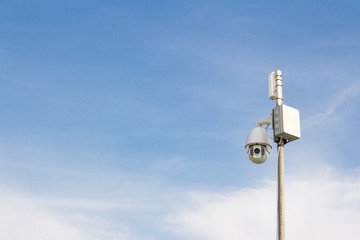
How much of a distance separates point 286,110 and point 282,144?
0.68m

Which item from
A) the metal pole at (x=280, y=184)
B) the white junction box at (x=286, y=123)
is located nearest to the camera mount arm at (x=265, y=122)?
the white junction box at (x=286, y=123)

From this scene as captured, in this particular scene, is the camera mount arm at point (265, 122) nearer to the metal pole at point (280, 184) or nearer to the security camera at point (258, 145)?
the security camera at point (258, 145)

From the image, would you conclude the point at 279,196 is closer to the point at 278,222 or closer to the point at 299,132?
the point at 278,222

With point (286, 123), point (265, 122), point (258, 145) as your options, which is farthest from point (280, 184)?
point (265, 122)

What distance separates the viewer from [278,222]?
10.0 metres

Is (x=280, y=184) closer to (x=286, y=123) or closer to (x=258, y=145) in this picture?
(x=258, y=145)

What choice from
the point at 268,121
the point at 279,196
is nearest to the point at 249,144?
the point at 268,121

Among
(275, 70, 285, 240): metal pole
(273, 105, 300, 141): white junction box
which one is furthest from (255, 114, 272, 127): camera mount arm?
(275, 70, 285, 240): metal pole

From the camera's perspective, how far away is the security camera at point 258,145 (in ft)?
36.0

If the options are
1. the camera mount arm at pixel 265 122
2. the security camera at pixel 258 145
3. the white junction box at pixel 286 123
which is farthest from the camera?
the camera mount arm at pixel 265 122

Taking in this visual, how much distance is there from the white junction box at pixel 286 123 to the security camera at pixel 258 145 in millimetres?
275

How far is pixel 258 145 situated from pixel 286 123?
0.74 meters

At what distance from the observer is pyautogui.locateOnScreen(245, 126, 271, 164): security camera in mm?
10969

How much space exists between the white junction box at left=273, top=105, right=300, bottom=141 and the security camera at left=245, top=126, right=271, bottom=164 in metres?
0.27
